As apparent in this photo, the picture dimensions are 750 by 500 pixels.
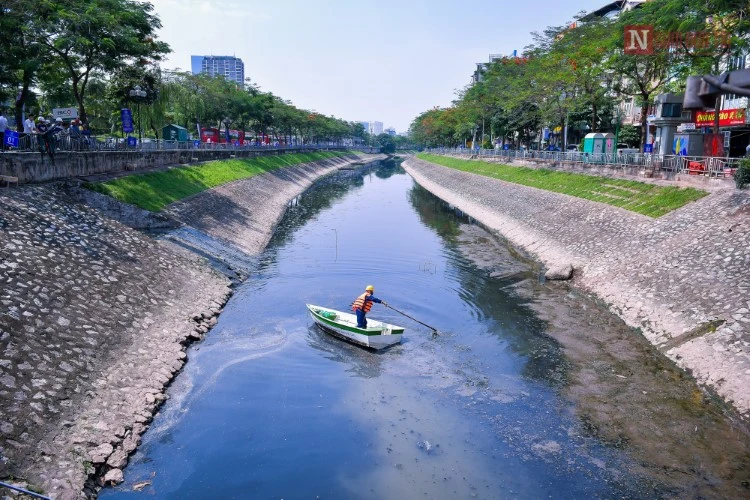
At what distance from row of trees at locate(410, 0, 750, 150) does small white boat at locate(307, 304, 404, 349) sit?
24958 millimetres

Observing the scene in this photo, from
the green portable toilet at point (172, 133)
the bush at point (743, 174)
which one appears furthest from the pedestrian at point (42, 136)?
the green portable toilet at point (172, 133)

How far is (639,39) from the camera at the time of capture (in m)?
38.1

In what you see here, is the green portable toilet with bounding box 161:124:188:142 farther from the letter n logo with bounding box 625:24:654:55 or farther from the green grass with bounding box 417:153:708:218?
the letter n logo with bounding box 625:24:654:55

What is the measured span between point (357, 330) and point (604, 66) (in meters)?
34.0

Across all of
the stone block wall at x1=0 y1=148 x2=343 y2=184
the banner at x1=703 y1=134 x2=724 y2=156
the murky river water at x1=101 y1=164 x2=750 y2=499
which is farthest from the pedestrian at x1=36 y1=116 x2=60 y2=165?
the banner at x1=703 y1=134 x2=724 y2=156

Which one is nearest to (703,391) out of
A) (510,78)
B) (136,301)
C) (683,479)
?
(683,479)

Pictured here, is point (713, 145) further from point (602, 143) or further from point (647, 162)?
point (602, 143)

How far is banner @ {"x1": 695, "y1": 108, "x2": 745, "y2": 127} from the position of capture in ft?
151

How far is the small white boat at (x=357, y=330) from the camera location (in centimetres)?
1973

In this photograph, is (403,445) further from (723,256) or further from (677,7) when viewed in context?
(677,7)

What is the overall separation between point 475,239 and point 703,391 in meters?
26.5

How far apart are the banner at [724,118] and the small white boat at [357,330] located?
41475 millimetres

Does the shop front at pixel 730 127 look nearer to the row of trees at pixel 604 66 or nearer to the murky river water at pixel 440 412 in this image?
the row of trees at pixel 604 66

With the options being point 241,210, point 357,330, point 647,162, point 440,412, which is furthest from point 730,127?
point 440,412
